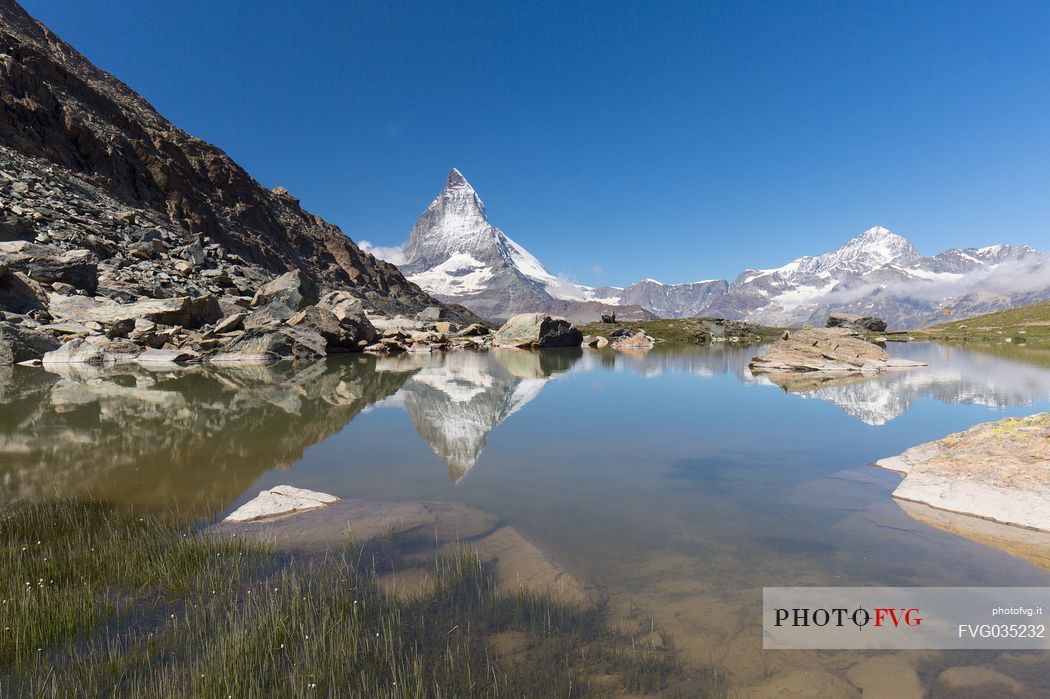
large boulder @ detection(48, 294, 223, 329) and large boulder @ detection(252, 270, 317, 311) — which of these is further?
large boulder @ detection(252, 270, 317, 311)

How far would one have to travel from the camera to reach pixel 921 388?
2531 cm

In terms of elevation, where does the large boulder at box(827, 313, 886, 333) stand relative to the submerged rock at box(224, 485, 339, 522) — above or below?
above

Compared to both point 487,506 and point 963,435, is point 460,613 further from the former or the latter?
point 963,435

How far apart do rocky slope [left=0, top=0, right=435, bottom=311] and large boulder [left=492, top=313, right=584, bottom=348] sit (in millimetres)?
26597

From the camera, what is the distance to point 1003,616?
5.54 meters

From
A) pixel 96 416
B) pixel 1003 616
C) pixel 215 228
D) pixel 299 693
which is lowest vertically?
pixel 1003 616

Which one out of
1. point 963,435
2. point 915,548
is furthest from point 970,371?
point 915,548

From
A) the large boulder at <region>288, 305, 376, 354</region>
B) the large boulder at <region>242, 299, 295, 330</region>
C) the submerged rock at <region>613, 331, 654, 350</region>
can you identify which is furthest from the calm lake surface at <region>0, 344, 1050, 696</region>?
the submerged rock at <region>613, 331, 654, 350</region>

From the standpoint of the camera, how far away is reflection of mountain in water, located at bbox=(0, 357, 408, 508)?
34.0ft

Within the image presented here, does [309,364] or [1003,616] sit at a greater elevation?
[309,364]

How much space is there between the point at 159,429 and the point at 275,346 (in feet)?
89.4

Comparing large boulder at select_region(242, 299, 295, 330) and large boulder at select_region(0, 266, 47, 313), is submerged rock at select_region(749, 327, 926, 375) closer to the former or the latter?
large boulder at select_region(242, 299, 295, 330)

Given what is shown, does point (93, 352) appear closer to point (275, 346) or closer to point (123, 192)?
point (275, 346)

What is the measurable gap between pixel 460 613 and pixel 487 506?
3692mm
